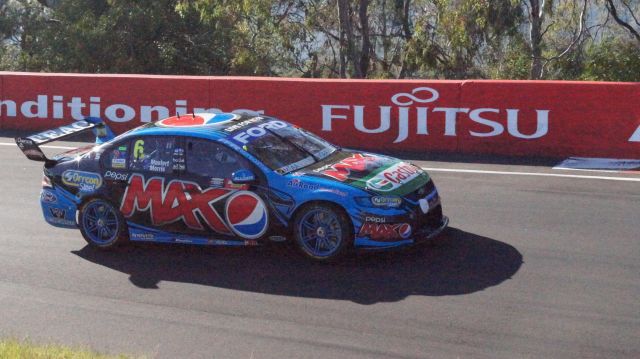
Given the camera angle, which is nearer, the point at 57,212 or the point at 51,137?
the point at 57,212

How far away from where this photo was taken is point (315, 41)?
36.9 meters

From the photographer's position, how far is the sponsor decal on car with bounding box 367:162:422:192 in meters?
9.05

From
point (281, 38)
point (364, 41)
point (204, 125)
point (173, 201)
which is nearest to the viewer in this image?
point (173, 201)

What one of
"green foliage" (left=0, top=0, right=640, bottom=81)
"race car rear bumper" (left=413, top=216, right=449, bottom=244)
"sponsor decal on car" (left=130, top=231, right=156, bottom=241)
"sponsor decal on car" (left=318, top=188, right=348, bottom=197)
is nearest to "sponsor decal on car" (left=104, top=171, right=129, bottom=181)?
"sponsor decal on car" (left=130, top=231, right=156, bottom=241)

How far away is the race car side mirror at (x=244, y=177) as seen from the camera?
9.23m

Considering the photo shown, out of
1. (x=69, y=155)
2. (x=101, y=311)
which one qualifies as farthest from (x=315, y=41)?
(x=101, y=311)

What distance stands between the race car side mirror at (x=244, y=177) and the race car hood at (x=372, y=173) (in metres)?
0.50

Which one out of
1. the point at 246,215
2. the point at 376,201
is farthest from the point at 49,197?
the point at 376,201

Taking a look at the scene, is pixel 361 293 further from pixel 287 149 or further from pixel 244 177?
pixel 287 149

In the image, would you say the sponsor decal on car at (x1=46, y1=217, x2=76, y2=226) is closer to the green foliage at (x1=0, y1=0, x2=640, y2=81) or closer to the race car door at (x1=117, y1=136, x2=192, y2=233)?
the race car door at (x1=117, y1=136, x2=192, y2=233)

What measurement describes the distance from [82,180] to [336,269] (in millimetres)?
2964

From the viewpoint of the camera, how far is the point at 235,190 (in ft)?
30.7

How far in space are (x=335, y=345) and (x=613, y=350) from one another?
1.97m

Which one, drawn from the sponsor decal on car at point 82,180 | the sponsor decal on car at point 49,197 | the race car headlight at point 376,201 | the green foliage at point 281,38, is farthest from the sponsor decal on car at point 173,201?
the green foliage at point 281,38
